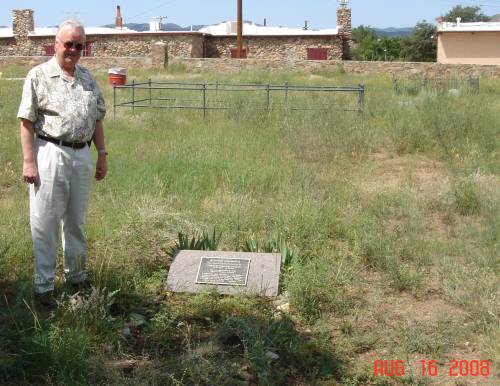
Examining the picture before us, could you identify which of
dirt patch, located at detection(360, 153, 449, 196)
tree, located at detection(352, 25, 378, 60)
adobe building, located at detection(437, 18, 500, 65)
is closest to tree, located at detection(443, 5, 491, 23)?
tree, located at detection(352, 25, 378, 60)

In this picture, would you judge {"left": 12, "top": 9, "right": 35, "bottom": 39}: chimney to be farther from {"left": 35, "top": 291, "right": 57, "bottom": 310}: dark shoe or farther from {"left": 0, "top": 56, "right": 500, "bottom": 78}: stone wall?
{"left": 35, "top": 291, "right": 57, "bottom": 310}: dark shoe

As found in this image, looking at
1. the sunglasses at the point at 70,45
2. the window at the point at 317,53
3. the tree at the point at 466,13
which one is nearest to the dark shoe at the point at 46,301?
the sunglasses at the point at 70,45

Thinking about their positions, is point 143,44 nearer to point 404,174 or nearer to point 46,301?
point 404,174

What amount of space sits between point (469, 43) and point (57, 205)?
3893 cm

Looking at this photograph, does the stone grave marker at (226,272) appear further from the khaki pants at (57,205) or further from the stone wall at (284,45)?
the stone wall at (284,45)

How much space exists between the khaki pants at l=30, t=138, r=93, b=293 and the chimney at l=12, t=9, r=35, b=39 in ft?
128

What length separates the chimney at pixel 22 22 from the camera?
1587 inches

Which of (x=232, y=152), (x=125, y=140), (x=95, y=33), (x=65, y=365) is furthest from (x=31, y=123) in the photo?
(x=95, y=33)

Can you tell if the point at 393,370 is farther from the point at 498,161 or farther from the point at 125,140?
the point at 125,140

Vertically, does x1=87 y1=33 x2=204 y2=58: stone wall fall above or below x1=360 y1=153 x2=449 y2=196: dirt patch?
above

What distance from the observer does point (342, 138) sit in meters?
10.9

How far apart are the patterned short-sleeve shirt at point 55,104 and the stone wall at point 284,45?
33.8 meters

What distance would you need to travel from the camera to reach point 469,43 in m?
39.2

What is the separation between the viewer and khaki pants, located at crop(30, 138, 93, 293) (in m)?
4.43
